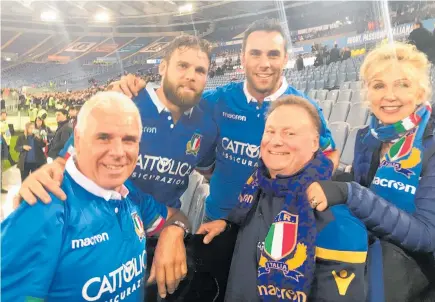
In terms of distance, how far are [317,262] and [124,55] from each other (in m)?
0.85

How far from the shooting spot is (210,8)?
1.29 meters

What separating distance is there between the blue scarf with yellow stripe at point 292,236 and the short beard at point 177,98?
0.28 m

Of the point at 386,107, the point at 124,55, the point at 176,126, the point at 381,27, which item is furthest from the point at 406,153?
the point at 124,55

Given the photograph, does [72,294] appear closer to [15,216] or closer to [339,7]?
[15,216]

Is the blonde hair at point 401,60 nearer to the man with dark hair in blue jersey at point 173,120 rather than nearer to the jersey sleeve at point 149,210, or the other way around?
the man with dark hair in blue jersey at point 173,120

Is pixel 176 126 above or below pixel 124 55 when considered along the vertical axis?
below

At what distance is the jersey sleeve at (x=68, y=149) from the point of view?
110 centimetres

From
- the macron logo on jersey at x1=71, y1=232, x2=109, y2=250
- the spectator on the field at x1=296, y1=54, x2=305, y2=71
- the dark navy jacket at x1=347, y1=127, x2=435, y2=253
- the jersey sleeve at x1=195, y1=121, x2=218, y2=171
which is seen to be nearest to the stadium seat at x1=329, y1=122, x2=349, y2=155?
the dark navy jacket at x1=347, y1=127, x2=435, y2=253

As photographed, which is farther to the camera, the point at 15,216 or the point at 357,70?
the point at 357,70

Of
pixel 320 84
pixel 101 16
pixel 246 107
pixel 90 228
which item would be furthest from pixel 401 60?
pixel 90 228

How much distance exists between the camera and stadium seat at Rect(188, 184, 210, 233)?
4.43 ft

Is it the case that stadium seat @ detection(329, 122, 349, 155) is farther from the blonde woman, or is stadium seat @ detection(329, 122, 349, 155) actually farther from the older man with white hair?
the older man with white hair

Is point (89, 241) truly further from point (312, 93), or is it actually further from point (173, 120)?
point (312, 93)

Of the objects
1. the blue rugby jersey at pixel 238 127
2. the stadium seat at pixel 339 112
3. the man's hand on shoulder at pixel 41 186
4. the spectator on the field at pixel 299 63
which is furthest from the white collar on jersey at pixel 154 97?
the stadium seat at pixel 339 112
